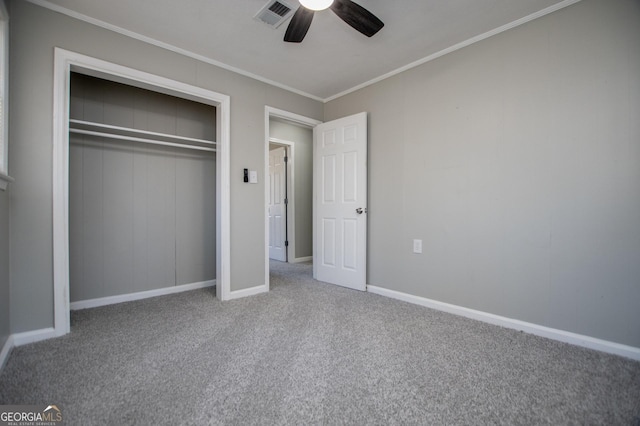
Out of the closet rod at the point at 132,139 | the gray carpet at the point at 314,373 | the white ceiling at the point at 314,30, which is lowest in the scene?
the gray carpet at the point at 314,373

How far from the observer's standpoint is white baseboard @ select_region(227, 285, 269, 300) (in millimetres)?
2916

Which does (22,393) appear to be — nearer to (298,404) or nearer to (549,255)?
(298,404)

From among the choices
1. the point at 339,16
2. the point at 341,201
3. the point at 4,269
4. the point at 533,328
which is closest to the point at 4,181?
the point at 4,269

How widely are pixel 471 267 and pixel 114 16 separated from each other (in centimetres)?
340

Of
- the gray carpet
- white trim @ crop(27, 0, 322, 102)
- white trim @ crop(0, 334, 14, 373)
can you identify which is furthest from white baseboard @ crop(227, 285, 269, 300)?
white trim @ crop(27, 0, 322, 102)

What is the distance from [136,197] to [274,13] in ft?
7.04

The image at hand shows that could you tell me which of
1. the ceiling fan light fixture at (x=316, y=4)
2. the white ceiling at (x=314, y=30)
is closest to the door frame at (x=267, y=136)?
the white ceiling at (x=314, y=30)

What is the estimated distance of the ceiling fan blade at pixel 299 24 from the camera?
1820 mm

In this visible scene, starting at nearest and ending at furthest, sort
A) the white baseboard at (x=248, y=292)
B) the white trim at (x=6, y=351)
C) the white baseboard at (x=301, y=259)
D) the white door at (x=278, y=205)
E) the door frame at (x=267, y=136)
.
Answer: the white trim at (x=6, y=351), the white baseboard at (x=248, y=292), the door frame at (x=267, y=136), the white baseboard at (x=301, y=259), the white door at (x=278, y=205)

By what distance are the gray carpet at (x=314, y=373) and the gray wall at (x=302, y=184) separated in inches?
107

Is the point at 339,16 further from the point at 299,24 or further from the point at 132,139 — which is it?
the point at 132,139

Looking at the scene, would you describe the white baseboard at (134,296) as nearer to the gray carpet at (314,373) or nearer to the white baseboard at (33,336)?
the gray carpet at (314,373)

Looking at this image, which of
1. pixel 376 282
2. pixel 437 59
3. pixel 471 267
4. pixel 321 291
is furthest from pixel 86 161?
pixel 471 267

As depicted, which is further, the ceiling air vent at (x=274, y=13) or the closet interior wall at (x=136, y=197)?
the closet interior wall at (x=136, y=197)
